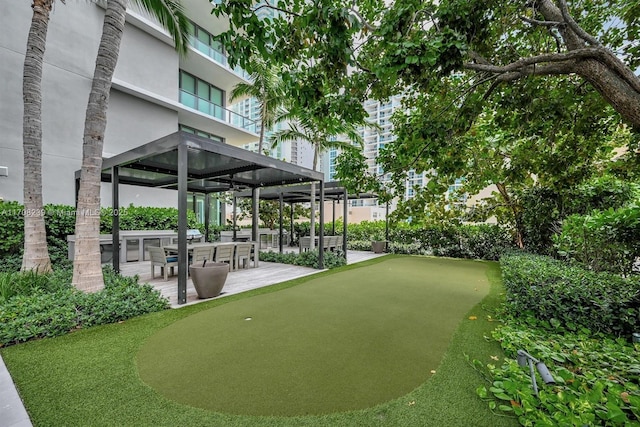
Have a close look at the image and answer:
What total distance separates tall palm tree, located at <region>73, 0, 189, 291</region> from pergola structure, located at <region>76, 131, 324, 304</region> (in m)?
1.03

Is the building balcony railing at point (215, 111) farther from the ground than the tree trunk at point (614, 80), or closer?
farther from the ground

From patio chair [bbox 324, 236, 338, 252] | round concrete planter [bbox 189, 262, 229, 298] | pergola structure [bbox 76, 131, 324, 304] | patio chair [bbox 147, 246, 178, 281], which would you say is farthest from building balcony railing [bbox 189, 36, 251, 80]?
round concrete planter [bbox 189, 262, 229, 298]

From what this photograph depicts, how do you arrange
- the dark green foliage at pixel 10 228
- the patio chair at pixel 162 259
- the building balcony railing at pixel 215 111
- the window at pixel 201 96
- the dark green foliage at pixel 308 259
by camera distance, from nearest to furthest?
the patio chair at pixel 162 259 < the dark green foliage at pixel 10 228 < the dark green foliage at pixel 308 259 < the building balcony railing at pixel 215 111 < the window at pixel 201 96

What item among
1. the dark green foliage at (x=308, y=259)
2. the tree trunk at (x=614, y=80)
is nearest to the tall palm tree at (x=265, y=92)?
the dark green foliage at (x=308, y=259)

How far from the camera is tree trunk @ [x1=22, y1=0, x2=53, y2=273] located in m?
5.78

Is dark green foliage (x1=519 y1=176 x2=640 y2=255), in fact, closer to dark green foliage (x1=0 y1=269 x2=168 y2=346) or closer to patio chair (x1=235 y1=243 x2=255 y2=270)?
patio chair (x1=235 y1=243 x2=255 y2=270)

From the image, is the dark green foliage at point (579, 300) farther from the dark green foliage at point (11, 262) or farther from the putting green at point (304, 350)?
the dark green foliage at point (11, 262)

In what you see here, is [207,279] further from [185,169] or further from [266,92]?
[266,92]

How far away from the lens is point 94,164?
504 centimetres

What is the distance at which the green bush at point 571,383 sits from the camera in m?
2.03

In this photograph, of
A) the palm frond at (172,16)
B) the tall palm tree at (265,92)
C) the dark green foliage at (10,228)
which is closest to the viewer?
the palm frond at (172,16)

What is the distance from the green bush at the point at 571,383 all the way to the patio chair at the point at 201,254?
6721mm

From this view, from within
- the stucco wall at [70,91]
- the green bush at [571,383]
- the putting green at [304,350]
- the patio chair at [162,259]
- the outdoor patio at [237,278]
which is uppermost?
the stucco wall at [70,91]

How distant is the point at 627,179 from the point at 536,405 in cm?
711
